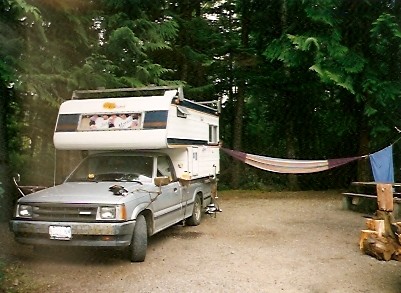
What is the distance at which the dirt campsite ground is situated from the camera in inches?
215

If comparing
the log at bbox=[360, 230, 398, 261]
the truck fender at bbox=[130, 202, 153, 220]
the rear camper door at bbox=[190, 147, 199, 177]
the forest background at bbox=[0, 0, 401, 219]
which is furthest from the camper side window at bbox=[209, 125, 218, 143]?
the log at bbox=[360, 230, 398, 261]

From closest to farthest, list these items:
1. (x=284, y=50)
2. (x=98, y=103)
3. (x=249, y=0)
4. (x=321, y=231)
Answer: (x=98, y=103)
(x=321, y=231)
(x=284, y=50)
(x=249, y=0)

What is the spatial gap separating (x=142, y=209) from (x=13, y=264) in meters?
1.94

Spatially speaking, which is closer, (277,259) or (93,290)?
(93,290)

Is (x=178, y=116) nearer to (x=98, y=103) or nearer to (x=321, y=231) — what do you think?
(x=98, y=103)

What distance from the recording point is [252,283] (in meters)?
5.57

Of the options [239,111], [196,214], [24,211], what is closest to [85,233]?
[24,211]

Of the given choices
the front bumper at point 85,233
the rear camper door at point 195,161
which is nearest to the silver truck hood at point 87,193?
the front bumper at point 85,233

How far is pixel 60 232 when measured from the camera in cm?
595

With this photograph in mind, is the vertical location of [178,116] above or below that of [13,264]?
above

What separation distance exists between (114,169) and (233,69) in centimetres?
996

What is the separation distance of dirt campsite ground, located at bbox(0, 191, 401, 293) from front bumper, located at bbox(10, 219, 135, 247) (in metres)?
0.40

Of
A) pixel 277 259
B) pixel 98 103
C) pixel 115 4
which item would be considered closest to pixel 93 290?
pixel 277 259

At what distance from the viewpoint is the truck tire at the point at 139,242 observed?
6.35 metres
